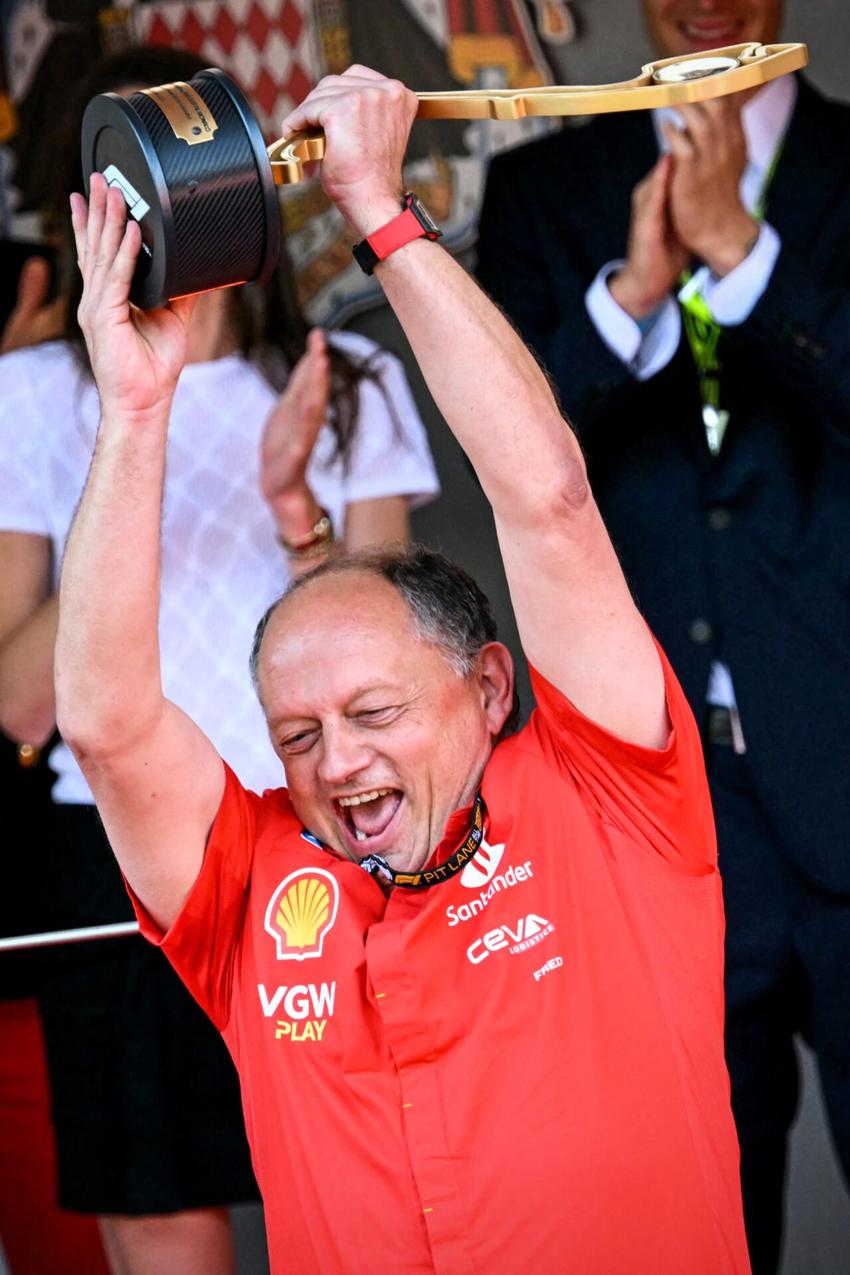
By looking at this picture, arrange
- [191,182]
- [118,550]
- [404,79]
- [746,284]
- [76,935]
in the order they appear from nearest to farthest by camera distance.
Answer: [191,182] → [118,550] → [746,284] → [76,935] → [404,79]

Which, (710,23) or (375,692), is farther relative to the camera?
(710,23)

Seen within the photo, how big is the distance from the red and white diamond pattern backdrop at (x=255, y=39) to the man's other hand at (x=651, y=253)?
3.10 ft

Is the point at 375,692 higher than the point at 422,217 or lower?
lower

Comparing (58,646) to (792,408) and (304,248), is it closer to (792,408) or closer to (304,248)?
(792,408)

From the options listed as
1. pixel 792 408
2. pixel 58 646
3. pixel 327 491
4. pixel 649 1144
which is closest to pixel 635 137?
pixel 792 408

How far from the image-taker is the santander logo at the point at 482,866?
188cm

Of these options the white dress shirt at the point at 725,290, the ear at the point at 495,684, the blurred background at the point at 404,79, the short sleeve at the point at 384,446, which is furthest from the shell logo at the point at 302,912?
the blurred background at the point at 404,79

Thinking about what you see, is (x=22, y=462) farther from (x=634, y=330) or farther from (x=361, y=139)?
(x=361, y=139)

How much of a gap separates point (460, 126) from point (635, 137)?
583 millimetres

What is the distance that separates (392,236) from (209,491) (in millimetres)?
912

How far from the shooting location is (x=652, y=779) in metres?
1.84

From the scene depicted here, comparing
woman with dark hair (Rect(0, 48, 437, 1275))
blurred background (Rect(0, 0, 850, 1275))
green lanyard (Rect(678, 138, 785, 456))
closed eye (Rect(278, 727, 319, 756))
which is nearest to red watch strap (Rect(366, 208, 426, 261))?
closed eye (Rect(278, 727, 319, 756))

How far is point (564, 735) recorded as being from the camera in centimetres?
190

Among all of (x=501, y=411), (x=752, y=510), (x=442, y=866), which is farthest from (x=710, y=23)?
(x=442, y=866)
